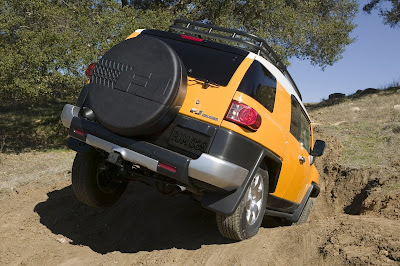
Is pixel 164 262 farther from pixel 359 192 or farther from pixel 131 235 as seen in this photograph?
pixel 359 192

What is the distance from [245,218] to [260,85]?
1331 mm

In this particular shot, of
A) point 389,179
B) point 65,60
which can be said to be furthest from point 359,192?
point 65,60

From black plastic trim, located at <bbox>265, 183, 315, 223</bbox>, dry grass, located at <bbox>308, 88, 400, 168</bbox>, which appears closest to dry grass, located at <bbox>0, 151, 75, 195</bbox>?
black plastic trim, located at <bbox>265, 183, 315, 223</bbox>

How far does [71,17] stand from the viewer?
40.2 feet

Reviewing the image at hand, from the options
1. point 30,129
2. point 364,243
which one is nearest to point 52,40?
point 30,129

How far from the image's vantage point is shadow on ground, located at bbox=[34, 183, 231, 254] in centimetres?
546

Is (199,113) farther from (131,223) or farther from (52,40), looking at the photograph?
(52,40)

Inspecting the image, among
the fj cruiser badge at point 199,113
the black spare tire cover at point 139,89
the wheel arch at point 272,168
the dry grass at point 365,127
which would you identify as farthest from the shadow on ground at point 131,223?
the dry grass at point 365,127

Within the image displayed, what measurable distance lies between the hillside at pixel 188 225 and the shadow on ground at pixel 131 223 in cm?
1

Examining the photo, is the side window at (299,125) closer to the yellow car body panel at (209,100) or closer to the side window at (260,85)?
the side window at (260,85)

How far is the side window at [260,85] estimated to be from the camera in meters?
4.06

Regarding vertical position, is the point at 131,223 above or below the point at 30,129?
above

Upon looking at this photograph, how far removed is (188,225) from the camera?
20.1 ft

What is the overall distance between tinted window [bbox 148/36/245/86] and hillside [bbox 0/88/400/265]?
1667mm
